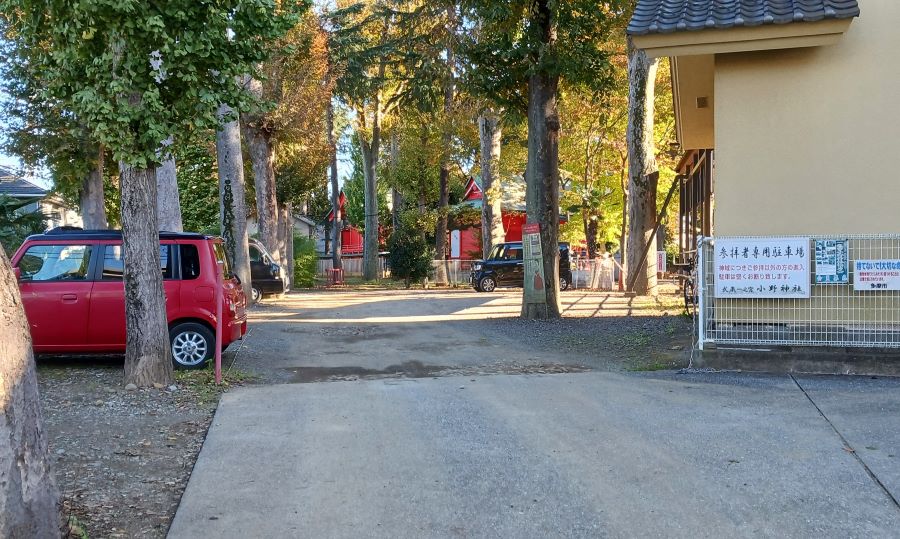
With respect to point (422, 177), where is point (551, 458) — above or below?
below

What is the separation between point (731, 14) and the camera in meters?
9.30

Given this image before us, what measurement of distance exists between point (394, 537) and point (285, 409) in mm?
3556

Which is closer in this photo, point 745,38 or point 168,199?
point 745,38

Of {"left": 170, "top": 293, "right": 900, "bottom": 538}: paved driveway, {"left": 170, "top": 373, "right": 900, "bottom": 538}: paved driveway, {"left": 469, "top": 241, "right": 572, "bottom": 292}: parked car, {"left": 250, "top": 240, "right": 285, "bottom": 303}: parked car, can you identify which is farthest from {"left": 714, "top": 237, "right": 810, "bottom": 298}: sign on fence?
{"left": 469, "top": 241, "right": 572, "bottom": 292}: parked car

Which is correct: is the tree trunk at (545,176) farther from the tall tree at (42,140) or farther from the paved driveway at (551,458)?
the tall tree at (42,140)

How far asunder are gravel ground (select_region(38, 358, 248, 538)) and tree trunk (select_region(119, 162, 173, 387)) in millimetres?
277

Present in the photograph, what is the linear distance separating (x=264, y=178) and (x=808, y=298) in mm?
19258

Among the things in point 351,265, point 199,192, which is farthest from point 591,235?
point 199,192

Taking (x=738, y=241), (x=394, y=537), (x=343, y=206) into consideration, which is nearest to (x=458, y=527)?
Answer: (x=394, y=537)

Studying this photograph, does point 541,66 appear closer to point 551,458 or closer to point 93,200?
point 93,200

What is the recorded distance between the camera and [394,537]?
455cm

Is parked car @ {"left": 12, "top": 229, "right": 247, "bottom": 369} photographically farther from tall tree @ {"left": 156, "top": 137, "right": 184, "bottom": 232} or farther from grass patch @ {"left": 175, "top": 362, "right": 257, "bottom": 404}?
tall tree @ {"left": 156, "top": 137, "right": 184, "bottom": 232}

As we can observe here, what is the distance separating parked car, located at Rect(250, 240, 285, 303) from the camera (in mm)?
25109

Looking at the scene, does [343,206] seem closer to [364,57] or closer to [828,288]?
[364,57]
